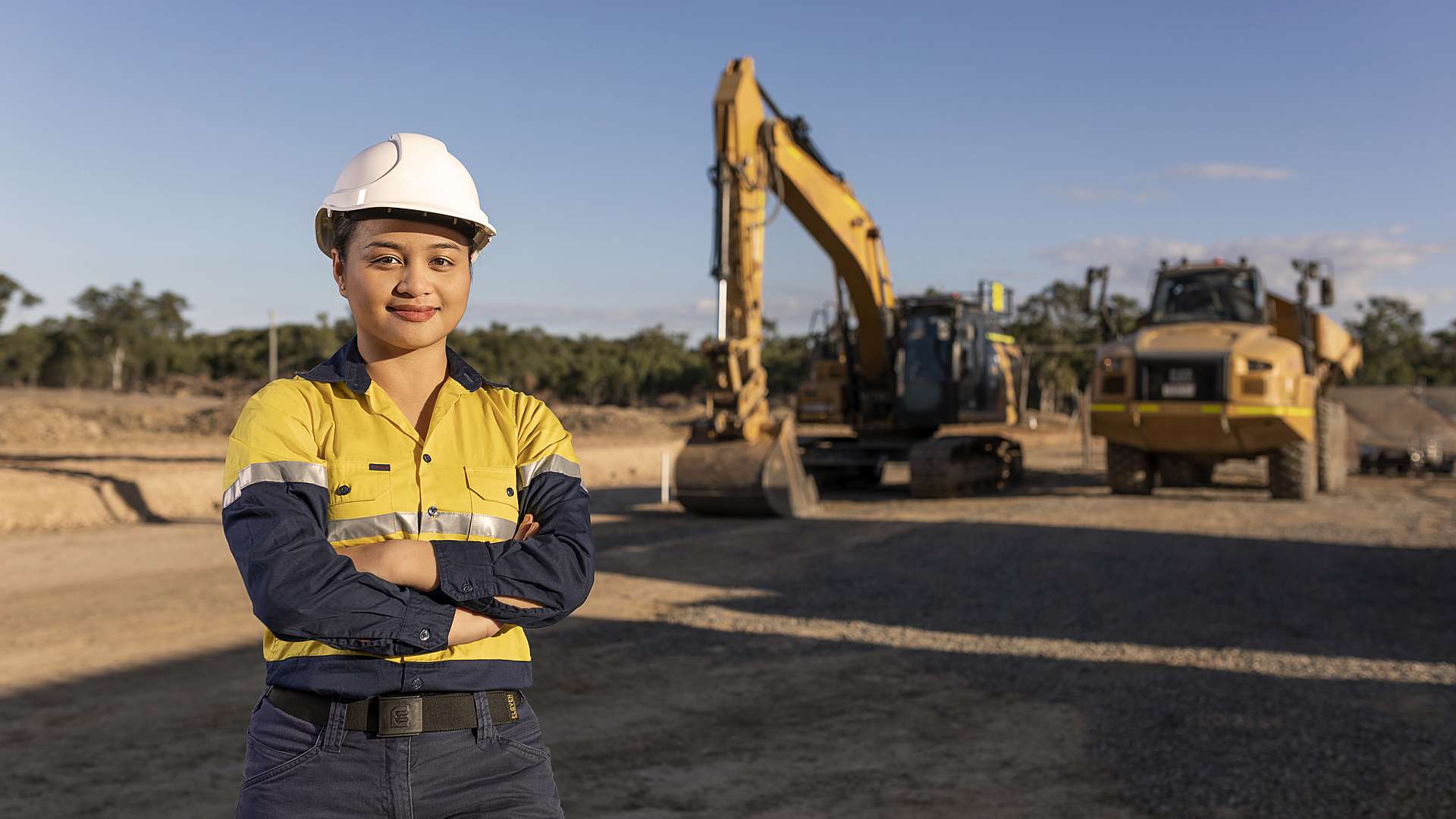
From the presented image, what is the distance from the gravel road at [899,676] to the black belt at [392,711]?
3.34 meters

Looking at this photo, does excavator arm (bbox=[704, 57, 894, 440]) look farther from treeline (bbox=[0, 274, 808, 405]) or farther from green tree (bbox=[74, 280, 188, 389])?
green tree (bbox=[74, 280, 188, 389])

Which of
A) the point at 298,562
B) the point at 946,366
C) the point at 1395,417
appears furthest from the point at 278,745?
the point at 1395,417

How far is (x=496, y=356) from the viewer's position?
6619cm

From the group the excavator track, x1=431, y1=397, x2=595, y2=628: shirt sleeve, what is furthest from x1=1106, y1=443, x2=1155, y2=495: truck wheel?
x1=431, y1=397, x2=595, y2=628: shirt sleeve

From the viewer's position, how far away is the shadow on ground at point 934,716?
5.46 meters

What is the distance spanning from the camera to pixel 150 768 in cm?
582

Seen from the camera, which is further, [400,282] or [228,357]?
[228,357]

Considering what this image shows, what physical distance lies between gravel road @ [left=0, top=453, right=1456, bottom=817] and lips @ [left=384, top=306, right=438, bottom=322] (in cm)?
356

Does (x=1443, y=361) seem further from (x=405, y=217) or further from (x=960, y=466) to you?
(x=405, y=217)

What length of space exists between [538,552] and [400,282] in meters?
0.55

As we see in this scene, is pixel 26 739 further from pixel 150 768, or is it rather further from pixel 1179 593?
pixel 1179 593

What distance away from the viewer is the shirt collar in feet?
7.16

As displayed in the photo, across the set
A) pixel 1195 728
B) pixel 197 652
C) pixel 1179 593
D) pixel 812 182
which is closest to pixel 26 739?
pixel 197 652

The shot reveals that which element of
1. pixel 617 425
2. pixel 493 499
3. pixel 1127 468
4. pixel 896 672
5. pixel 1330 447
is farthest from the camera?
pixel 617 425
